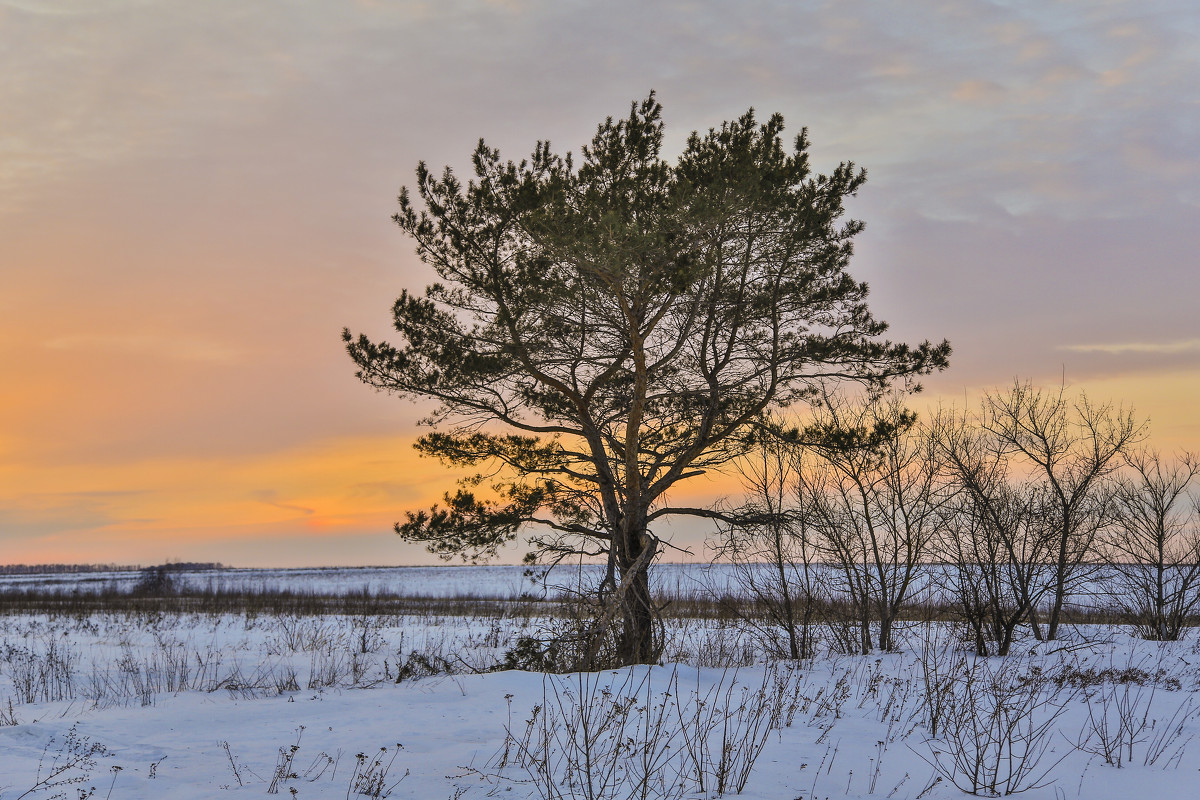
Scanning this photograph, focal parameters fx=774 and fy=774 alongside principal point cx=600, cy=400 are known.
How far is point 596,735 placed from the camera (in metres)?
4.74

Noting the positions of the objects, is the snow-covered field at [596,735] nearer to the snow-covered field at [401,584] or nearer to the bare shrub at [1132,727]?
the bare shrub at [1132,727]

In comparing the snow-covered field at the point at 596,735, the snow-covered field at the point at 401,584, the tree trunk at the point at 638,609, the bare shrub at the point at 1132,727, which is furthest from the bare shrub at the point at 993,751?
the snow-covered field at the point at 401,584

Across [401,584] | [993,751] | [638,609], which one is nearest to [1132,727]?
[993,751]

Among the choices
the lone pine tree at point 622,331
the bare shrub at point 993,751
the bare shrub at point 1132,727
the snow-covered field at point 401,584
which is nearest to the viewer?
the bare shrub at point 993,751

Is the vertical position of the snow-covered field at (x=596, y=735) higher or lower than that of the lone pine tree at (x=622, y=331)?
lower

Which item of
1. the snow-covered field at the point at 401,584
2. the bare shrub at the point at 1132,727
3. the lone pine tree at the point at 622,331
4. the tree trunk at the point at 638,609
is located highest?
the lone pine tree at the point at 622,331

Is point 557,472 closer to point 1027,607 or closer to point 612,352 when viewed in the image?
point 612,352

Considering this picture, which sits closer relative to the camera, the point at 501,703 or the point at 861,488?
the point at 501,703

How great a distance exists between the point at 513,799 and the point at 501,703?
2.99 meters

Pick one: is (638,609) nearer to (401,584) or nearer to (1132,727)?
(1132,727)

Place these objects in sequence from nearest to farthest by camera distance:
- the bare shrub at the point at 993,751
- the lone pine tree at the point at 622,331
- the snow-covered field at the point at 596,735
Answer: the snow-covered field at the point at 596,735 → the bare shrub at the point at 993,751 → the lone pine tree at the point at 622,331

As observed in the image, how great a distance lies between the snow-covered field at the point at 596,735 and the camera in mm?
5590

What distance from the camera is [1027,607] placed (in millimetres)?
13844

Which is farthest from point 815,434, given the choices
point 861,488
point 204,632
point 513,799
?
point 204,632
